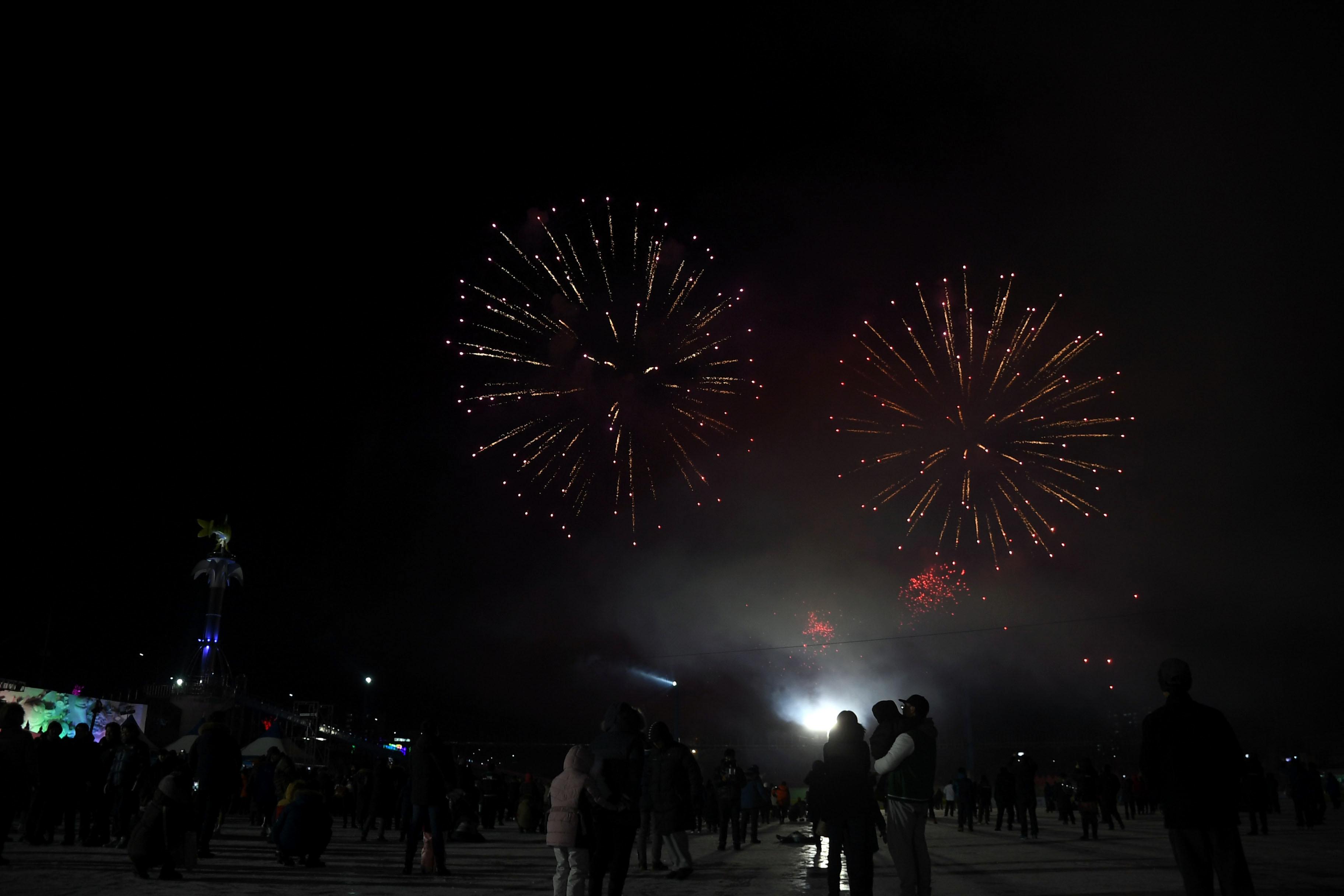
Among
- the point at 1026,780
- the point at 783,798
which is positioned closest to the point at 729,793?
the point at 1026,780

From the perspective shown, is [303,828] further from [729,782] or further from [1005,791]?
[1005,791]

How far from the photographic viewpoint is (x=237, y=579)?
55.1 meters

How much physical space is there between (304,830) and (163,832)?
1926 millimetres

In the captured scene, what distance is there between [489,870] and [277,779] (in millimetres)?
5765

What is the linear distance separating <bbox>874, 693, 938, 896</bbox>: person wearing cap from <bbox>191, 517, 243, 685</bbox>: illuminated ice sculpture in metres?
53.4

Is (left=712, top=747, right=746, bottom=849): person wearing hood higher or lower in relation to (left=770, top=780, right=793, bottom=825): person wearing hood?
higher

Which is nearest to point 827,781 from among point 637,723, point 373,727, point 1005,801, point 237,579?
point 637,723

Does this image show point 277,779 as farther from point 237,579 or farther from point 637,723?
point 237,579

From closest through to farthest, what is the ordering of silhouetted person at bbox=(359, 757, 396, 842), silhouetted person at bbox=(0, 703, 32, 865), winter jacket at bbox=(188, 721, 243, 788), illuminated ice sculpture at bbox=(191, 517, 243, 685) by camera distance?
1. silhouetted person at bbox=(0, 703, 32, 865)
2. winter jacket at bbox=(188, 721, 243, 788)
3. silhouetted person at bbox=(359, 757, 396, 842)
4. illuminated ice sculpture at bbox=(191, 517, 243, 685)

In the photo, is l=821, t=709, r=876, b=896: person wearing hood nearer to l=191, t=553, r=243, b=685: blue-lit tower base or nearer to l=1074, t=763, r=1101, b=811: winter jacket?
l=1074, t=763, r=1101, b=811: winter jacket

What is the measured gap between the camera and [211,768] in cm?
1139

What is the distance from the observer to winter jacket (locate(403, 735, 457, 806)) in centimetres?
998

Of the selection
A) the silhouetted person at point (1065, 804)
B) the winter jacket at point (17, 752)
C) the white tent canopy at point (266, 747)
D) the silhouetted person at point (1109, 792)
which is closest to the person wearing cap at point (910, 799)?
the winter jacket at point (17, 752)

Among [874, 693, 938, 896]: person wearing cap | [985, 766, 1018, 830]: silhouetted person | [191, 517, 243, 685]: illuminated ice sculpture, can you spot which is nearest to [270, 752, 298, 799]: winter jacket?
[874, 693, 938, 896]: person wearing cap
